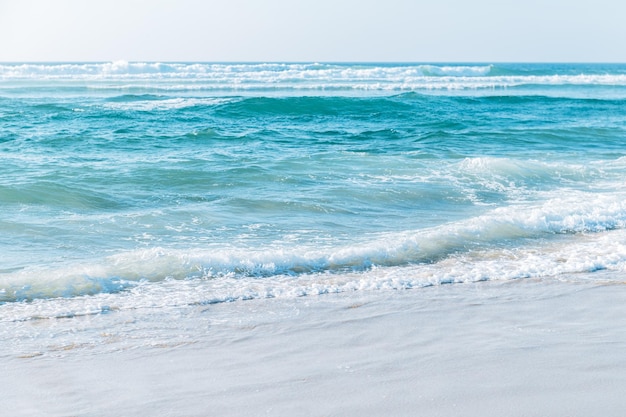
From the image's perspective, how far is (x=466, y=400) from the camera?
11.4 ft

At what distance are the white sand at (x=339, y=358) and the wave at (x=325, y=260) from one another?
71cm

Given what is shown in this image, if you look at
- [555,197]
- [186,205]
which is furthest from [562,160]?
[186,205]

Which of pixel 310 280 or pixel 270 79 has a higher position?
pixel 270 79

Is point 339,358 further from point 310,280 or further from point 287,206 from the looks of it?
point 287,206

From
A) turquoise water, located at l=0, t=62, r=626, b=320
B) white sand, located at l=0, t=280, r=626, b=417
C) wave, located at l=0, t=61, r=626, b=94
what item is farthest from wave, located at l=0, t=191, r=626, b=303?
wave, located at l=0, t=61, r=626, b=94

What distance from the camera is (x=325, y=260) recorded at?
6426 mm

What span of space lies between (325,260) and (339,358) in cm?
233

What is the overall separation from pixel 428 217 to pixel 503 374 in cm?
477

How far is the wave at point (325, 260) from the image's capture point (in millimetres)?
5793

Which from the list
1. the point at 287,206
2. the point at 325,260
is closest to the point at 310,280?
the point at 325,260

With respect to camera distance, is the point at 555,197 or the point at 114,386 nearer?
the point at 114,386

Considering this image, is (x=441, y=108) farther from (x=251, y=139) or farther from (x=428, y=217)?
(x=428, y=217)

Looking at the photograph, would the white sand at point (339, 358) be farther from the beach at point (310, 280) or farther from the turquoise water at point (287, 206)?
the turquoise water at point (287, 206)

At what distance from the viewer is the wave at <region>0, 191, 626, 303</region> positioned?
5793 mm
